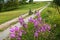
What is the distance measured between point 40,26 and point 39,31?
16cm

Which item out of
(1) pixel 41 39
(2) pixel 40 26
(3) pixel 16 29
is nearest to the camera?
(3) pixel 16 29

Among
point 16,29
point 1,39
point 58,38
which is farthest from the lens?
point 1,39

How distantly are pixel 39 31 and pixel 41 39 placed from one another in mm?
933

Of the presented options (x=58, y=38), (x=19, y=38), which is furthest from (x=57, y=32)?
(x=19, y=38)

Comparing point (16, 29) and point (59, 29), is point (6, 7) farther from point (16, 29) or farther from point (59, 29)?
point (16, 29)

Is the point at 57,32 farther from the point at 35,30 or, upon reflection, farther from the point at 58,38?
the point at 35,30

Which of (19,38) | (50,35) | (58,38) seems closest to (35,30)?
(19,38)

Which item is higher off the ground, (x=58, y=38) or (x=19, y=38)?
(x=19, y=38)

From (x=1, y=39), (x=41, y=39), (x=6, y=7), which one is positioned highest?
(x=41, y=39)

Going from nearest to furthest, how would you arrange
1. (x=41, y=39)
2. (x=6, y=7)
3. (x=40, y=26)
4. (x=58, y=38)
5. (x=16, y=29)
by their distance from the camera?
(x=16, y=29)
(x=40, y=26)
(x=41, y=39)
(x=58, y=38)
(x=6, y=7)

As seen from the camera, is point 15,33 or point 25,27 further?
point 25,27

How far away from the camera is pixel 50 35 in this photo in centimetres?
604

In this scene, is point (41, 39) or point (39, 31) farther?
point (41, 39)

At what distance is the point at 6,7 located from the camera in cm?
3941
